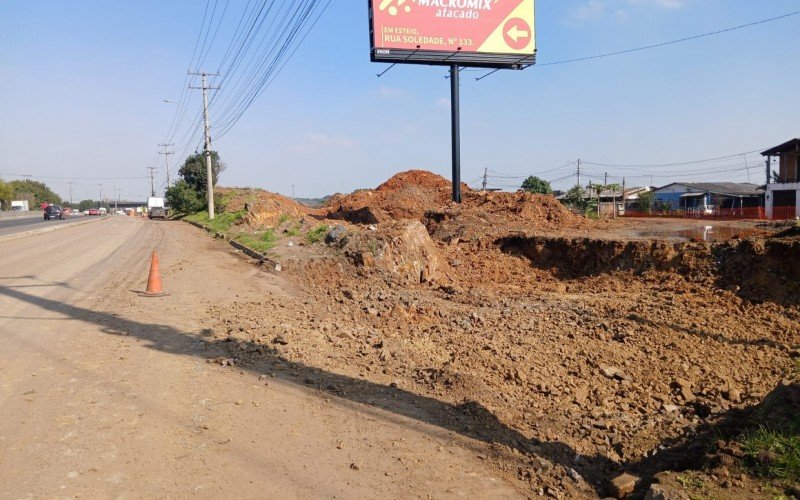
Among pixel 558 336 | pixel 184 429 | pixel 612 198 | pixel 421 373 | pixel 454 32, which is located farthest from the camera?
pixel 612 198

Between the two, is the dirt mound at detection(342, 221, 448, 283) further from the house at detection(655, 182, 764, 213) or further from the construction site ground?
the house at detection(655, 182, 764, 213)

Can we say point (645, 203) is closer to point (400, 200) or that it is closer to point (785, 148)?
point (785, 148)

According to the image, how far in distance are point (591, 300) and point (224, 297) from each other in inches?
297

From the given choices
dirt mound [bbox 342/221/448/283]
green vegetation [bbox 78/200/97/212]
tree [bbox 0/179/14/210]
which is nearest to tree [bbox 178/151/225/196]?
dirt mound [bbox 342/221/448/283]

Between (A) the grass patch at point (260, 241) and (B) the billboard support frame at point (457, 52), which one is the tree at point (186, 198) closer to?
(A) the grass patch at point (260, 241)

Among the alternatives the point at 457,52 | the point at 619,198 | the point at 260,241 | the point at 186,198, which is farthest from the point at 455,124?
the point at 619,198

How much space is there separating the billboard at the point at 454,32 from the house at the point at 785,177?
23323 millimetres

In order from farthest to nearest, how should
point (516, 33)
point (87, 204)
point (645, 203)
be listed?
point (87, 204) → point (645, 203) → point (516, 33)

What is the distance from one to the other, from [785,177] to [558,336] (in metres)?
39.3

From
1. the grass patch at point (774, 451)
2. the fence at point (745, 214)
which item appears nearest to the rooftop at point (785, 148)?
the fence at point (745, 214)

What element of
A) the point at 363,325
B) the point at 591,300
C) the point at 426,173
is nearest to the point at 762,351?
the point at 591,300

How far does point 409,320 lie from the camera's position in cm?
987

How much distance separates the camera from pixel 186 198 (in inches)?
2089

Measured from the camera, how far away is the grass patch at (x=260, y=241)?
60.8 ft
